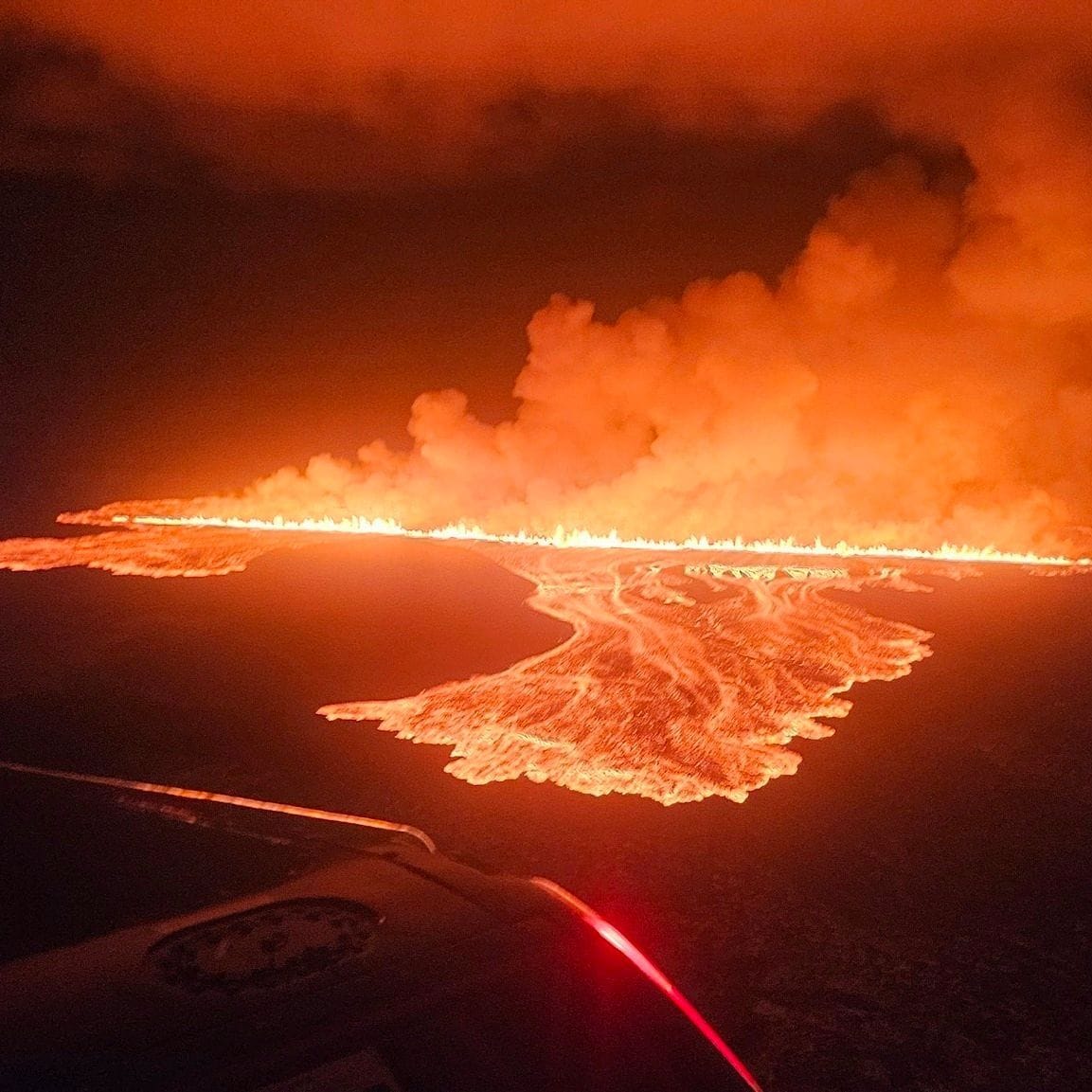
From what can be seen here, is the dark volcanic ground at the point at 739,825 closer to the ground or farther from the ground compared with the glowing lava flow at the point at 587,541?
closer to the ground

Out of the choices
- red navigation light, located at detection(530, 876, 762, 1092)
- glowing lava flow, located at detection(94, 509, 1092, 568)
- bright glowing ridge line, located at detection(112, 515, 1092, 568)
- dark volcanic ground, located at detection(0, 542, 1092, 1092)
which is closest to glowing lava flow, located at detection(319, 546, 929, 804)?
dark volcanic ground, located at detection(0, 542, 1092, 1092)

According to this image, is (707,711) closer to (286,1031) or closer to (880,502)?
(286,1031)

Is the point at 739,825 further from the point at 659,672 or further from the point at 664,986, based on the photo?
the point at 664,986

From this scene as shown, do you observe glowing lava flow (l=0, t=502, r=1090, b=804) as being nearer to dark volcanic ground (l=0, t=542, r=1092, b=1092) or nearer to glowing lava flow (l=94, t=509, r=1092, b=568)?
dark volcanic ground (l=0, t=542, r=1092, b=1092)

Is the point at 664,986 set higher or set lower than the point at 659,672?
higher

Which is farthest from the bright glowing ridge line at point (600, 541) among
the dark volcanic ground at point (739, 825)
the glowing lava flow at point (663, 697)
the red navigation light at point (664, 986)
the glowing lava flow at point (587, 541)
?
Answer: the red navigation light at point (664, 986)

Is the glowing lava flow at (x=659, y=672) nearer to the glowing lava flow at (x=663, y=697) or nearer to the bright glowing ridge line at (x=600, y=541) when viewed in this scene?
the glowing lava flow at (x=663, y=697)

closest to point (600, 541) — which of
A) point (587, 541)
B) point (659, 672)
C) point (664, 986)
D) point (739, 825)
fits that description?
point (587, 541)
